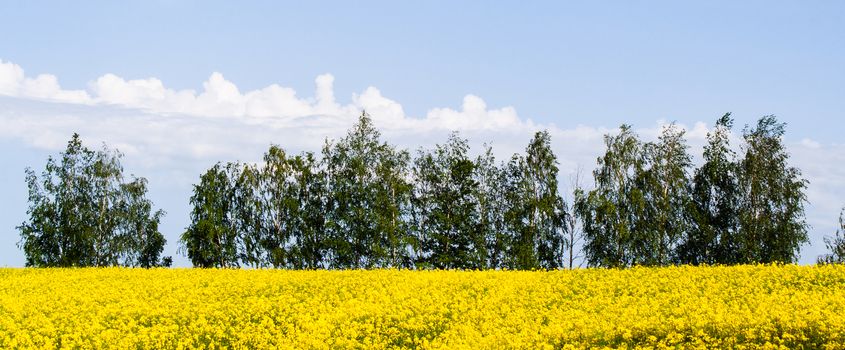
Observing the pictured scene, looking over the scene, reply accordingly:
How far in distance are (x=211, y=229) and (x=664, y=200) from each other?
26931 mm

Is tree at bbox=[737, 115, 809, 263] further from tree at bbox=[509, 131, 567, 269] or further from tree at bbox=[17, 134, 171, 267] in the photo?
tree at bbox=[17, 134, 171, 267]

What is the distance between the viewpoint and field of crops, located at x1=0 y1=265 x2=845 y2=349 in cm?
1873

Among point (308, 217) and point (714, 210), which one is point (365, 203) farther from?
point (714, 210)

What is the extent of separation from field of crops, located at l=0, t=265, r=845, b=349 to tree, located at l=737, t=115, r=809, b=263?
18.4 m

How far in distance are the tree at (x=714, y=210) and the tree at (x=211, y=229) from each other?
27.0 metres

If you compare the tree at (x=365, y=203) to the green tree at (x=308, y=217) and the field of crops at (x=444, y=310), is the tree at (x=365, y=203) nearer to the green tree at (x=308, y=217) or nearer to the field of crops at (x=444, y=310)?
the green tree at (x=308, y=217)

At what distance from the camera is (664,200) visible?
2023 inches

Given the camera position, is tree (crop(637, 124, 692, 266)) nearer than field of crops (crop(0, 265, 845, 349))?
No

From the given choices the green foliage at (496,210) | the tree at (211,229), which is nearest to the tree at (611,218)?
the green foliage at (496,210)

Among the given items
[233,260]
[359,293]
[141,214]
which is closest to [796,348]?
[359,293]

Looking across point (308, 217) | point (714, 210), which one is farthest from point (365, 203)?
point (714, 210)

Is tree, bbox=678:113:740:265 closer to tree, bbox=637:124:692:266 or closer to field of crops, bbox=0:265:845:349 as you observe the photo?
tree, bbox=637:124:692:266

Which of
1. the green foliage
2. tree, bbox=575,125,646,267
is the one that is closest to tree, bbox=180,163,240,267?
the green foliage

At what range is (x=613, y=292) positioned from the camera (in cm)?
2767
